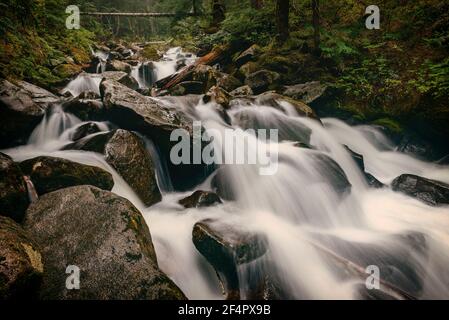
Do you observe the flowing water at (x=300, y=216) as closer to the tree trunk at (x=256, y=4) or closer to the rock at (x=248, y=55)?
the rock at (x=248, y=55)

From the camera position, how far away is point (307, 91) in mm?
8922

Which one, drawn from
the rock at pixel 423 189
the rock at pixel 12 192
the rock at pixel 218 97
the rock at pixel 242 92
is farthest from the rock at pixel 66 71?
the rock at pixel 423 189

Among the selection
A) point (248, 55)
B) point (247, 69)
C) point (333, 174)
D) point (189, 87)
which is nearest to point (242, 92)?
point (247, 69)

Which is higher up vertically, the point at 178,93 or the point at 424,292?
the point at 178,93

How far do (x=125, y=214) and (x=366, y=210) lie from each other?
4.65 meters

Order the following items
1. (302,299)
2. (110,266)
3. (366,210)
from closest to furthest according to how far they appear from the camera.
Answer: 1. (110,266)
2. (302,299)
3. (366,210)

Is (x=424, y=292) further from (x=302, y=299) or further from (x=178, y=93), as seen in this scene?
(x=178, y=93)

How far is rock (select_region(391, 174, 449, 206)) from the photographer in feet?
18.8

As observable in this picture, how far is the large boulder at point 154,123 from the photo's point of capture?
5672 millimetres

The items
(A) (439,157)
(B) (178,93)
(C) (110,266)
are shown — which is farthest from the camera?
(B) (178,93)

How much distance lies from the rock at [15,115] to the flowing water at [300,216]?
0.17m

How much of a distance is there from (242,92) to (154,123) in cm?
397

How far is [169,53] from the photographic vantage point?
57.8 ft
